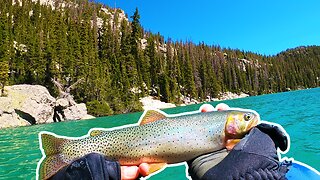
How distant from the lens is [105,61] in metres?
92.6

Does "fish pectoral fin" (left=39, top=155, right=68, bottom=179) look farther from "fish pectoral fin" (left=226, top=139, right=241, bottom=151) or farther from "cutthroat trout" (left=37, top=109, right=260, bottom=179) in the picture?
"fish pectoral fin" (left=226, top=139, right=241, bottom=151)

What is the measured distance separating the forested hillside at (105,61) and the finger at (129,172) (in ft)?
180

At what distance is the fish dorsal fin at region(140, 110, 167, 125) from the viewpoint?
2418 mm

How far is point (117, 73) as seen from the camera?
291ft

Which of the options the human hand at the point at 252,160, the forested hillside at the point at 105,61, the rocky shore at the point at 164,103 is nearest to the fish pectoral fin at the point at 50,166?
the human hand at the point at 252,160

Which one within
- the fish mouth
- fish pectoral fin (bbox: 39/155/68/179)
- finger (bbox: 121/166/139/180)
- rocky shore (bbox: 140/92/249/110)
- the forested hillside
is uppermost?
the forested hillside

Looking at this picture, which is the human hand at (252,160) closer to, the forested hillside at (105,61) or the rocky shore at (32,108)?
the rocky shore at (32,108)

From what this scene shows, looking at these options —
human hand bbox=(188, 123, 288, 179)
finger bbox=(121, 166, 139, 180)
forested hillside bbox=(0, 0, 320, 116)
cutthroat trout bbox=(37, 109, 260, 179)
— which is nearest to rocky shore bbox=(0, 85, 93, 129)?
forested hillside bbox=(0, 0, 320, 116)

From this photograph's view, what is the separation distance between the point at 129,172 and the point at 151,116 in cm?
44

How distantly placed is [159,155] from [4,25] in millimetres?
83293

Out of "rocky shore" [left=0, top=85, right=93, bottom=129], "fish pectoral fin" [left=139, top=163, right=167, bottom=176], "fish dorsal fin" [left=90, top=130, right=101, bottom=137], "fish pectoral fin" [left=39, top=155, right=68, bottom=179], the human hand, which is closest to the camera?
the human hand

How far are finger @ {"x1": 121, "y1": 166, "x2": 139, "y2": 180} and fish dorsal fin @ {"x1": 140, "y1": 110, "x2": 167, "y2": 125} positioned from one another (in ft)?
1.11

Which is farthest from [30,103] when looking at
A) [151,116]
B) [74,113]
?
[151,116]

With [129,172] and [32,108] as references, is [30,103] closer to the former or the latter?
[32,108]
